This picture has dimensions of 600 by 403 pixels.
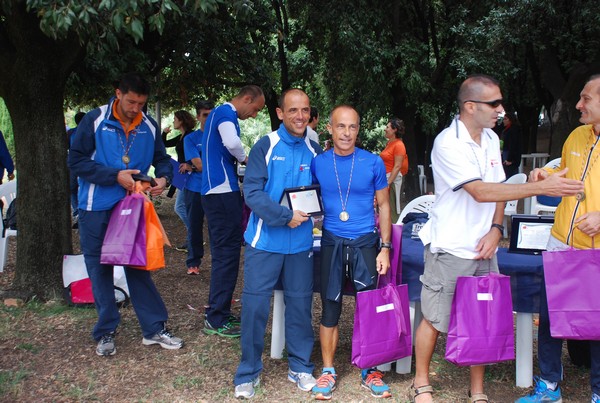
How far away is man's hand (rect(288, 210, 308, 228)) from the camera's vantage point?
3729mm

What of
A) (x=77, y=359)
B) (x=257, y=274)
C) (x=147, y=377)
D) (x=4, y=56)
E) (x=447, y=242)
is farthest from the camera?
(x=4, y=56)

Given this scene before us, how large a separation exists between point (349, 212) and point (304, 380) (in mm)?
1144

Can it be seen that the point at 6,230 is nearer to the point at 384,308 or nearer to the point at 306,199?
the point at 306,199

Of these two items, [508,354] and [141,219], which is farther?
[141,219]

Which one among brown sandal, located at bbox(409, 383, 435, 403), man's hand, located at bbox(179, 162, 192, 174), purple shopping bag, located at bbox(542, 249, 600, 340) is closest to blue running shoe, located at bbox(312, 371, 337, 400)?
brown sandal, located at bbox(409, 383, 435, 403)

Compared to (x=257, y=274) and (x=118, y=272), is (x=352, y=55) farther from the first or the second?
(x=257, y=274)

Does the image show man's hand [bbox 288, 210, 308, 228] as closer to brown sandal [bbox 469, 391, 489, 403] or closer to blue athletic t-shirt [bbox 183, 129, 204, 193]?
brown sandal [bbox 469, 391, 489, 403]

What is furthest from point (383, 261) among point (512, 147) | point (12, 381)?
point (512, 147)

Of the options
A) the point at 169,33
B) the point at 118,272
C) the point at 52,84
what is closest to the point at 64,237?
the point at 118,272

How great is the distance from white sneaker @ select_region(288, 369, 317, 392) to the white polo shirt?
122 cm

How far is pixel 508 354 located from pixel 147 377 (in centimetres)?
237

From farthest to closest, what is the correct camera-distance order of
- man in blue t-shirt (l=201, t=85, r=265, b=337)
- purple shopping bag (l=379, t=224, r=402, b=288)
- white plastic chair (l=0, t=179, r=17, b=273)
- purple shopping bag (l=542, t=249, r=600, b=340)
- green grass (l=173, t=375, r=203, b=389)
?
1. white plastic chair (l=0, t=179, r=17, b=273)
2. man in blue t-shirt (l=201, t=85, r=265, b=337)
3. green grass (l=173, t=375, r=203, b=389)
4. purple shopping bag (l=379, t=224, r=402, b=288)
5. purple shopping bag (l=542, t=249, r=600, b=340)

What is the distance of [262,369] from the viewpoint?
14.2 feet

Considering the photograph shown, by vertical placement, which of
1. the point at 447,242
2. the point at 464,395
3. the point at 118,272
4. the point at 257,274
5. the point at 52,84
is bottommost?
the point at 464,395
